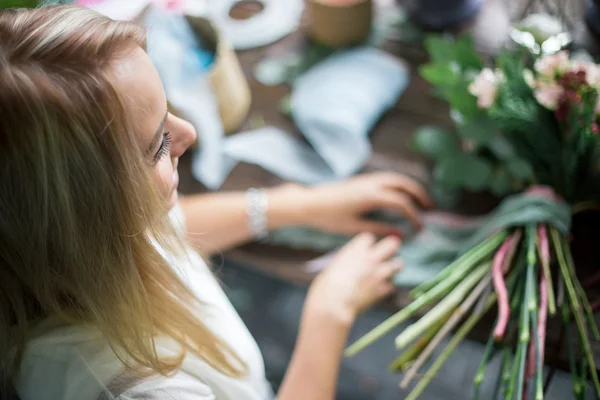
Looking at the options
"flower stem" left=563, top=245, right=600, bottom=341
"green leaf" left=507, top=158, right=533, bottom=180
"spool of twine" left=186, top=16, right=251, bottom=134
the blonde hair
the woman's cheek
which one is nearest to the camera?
the blonde hair

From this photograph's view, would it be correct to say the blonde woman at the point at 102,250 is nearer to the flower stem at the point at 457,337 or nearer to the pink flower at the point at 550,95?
the flower stem at the point at 457,337

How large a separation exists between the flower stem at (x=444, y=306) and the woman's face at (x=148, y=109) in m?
0.27

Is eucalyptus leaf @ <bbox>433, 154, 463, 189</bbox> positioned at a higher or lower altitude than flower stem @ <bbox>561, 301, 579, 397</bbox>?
higher

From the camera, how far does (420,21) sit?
3.20ft

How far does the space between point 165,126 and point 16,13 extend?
0.14 m

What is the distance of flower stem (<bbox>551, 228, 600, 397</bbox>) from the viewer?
23.1 inches

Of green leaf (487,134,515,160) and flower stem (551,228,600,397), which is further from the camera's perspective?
green leaf (487,134,515,160)

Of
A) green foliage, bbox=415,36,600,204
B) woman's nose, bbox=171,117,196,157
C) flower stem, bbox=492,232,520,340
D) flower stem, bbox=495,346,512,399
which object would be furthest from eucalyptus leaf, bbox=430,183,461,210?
woman's nose, bbox=171,117,196,157

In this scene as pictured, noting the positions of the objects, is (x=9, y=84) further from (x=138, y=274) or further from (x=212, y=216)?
(x=212, y=216)

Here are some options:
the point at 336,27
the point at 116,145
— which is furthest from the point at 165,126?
the point at 336,27

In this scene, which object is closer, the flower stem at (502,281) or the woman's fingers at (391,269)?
the flower stem at (502,281)

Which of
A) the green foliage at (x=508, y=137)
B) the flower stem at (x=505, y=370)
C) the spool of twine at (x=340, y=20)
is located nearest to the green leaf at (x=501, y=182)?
the green foliage at (x=508, y=137)

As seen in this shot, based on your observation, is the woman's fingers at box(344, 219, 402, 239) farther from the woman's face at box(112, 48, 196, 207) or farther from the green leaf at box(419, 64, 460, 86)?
the woman's face at box(112, 48, 196, 207)

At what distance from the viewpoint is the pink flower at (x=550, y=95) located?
66cm
